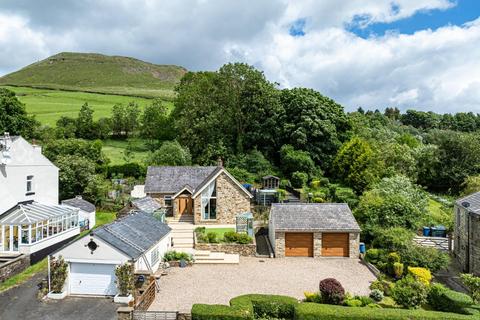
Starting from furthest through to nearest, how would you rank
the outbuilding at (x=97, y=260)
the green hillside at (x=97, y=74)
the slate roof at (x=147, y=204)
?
the green hillside at (x=97, y=74) → the slate roof at (x=147, y=204) → the outbuilding at (x=97, y=260)

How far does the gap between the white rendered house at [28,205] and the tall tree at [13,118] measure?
89.6 ft

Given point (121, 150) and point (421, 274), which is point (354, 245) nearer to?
point (421, 274)

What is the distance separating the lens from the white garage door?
64.1ft

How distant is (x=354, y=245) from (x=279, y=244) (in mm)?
5346

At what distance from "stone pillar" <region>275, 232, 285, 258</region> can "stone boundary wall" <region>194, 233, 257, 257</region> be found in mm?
1569

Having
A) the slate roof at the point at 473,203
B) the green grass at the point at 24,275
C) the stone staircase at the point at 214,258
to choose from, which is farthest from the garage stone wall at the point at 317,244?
the green grass at the point at 24,275

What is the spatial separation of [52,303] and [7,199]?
38.1ft

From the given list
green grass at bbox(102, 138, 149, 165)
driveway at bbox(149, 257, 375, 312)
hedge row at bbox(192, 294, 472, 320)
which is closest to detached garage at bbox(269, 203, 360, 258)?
driveway at bbox(149, 257, 375, 312)

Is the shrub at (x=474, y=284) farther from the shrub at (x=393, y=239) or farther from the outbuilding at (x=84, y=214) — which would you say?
the outbuilding at (x=84, y=214)

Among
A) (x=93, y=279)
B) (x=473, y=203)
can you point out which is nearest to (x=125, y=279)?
(x=93, y=279)

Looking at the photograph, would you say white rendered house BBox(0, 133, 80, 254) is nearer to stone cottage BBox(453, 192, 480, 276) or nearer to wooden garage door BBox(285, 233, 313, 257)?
wooden garage door BBox(285, 233, 313, 257)

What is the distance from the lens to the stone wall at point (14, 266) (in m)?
21.4

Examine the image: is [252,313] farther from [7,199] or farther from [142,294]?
[7,199]

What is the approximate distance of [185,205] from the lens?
3594 centimetres
